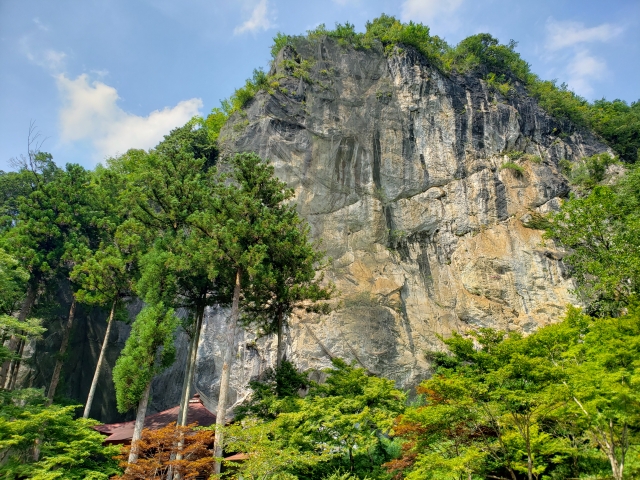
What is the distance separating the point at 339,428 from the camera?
960 centimetres

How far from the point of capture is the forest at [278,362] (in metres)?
8.48

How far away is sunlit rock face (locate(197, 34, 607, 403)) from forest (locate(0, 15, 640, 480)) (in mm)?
2610

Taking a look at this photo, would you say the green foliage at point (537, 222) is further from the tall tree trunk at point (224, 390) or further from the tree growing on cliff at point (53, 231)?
the tree growing on cliff at point (53, 231)

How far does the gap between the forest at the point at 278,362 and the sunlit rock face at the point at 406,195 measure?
8.56 feet

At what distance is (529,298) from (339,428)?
48.9 ft

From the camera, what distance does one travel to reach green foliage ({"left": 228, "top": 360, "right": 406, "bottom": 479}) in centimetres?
859

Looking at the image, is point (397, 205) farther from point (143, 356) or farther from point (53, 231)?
point (53, 231)

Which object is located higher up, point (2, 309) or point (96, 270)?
point (96, 270)

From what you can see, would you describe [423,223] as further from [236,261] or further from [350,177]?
[236,261]

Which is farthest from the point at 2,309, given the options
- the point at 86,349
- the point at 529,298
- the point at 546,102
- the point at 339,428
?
the point at 546,102

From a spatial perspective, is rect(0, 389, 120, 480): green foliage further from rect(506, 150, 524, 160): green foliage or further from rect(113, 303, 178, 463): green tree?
rect(506, 150, 524, 160): green foliage

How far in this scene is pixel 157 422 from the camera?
15.6 meters

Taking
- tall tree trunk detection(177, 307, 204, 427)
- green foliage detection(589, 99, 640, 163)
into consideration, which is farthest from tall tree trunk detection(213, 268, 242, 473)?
green foliage detection(589, 99, 640, 163)

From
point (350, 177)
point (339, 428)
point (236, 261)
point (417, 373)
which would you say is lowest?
point (339, 428)
